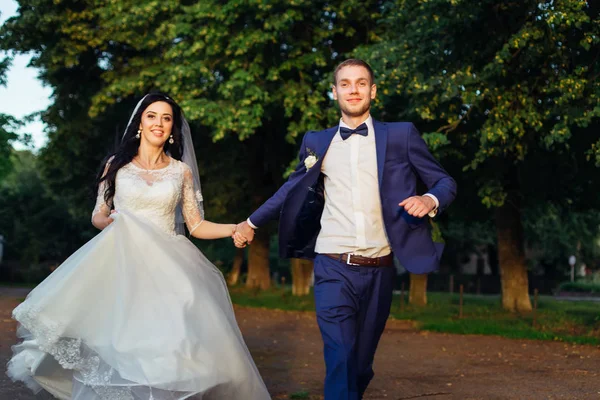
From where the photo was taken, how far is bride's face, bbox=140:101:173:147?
6.99 metres

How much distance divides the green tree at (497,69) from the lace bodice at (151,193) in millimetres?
8115

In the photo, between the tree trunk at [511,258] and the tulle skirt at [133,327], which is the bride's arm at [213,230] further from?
the tree trunk at [511,258]

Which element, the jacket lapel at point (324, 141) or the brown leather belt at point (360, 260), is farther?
the jacket lapel at point (324, 141)

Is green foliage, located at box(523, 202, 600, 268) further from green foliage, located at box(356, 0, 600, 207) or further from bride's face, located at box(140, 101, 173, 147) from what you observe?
bride's face, located at box(140, 101, 173, 147)

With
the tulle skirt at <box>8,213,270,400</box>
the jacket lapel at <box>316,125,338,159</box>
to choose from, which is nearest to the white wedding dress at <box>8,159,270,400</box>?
the tulle skirt at <box>8,213,270,400</box>

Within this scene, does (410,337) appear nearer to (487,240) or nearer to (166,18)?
(166,18)

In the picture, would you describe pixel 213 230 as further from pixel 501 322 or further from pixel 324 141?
pixel 501 322

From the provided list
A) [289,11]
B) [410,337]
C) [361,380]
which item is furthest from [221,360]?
[289,11]

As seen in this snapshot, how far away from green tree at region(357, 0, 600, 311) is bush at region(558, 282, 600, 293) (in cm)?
3443

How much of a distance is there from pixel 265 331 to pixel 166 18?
931cm

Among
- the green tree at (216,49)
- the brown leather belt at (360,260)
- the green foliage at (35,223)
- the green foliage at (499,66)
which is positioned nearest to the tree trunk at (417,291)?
the green tree at (216,49)

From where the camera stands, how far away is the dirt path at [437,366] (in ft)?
32.2

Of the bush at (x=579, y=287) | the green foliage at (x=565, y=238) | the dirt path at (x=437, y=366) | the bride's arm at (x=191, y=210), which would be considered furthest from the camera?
the bush at (x=579, y=287)

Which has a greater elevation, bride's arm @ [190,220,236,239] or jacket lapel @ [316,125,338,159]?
jacket lapel @ [316,125,338,159]
